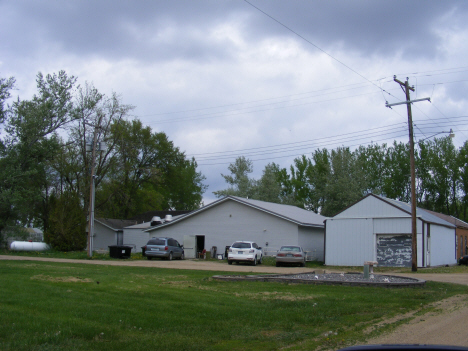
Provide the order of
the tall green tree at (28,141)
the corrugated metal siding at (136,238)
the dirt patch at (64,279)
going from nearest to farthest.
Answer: the dirt patch at (64,279) → the tall green tree at (28,141) → the corrugated metal siding at (136,238)

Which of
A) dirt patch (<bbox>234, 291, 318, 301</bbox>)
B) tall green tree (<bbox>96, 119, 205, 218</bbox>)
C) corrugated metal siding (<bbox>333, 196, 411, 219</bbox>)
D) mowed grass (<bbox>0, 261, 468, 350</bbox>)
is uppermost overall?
tall green tree (<bbox>96, 119, 205, 218</bbox>)

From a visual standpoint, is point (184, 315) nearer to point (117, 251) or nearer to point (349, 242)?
point (349, 242)

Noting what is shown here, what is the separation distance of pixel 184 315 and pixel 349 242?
26021mm

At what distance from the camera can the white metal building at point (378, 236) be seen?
32094 millimetres

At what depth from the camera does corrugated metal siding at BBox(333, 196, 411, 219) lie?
32531 mm

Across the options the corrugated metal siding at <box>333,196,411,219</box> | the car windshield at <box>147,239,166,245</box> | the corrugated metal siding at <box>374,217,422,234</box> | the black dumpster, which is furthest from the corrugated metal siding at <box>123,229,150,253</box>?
the corrugated metal siding at <box>374,217,422,234</box>

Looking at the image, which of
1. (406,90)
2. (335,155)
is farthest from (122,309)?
(335,155)

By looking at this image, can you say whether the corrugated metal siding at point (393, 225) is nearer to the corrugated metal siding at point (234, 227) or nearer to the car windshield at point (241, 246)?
the corrugated metal siding at point (234, 227)

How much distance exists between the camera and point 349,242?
3394 cm

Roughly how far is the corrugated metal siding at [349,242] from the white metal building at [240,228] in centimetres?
316

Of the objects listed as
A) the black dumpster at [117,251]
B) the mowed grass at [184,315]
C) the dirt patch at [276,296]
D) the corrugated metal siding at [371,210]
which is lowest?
the black dumpster at [117,251]

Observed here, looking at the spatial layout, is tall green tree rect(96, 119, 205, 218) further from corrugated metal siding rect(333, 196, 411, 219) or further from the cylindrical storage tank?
corrugated metal siding rect(333, 196, 411, 219)

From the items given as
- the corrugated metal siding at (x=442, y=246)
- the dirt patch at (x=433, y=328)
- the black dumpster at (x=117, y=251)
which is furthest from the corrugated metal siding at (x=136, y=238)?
the dirt patch at (x=433, y=328)

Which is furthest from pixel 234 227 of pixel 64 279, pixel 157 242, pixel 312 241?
pixel 64 279
